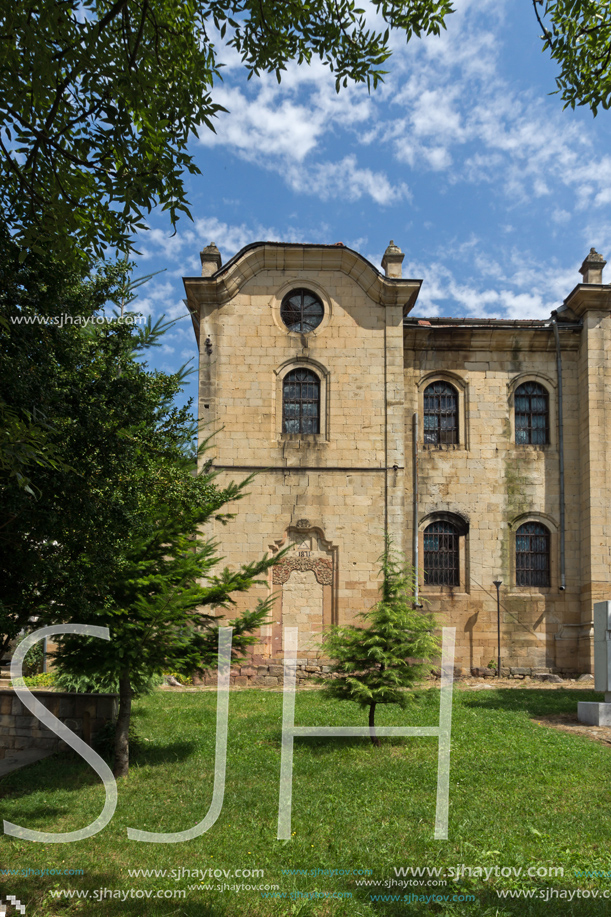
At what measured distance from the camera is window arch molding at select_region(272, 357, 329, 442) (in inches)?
750

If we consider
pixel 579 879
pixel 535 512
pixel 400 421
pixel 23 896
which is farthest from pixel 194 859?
pixel 535 512

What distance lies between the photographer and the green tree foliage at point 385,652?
1070cm

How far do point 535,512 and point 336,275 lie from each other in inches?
347

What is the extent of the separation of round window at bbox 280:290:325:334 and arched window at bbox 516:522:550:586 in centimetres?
837

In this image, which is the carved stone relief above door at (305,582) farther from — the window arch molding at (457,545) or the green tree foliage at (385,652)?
the green tree foliage at (385,652)

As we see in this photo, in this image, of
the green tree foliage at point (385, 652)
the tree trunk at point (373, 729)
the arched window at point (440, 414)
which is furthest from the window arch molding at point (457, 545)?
the tree trunk at point (373, 729)

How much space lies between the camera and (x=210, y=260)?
1995cm

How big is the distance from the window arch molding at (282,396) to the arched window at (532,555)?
249 inches

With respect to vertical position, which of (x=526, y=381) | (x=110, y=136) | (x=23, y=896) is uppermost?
(x=526, y=381)

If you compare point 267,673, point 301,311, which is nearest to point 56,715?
point 267,673

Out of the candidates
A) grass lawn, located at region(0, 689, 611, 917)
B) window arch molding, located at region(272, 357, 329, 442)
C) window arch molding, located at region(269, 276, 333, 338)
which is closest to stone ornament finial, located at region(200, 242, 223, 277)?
window arch molding, located at region(269, 276, 333, 338)

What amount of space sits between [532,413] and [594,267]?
14.9 feet

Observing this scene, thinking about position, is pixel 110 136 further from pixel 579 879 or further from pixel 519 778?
pixel 519 778

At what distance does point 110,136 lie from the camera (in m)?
5.24
